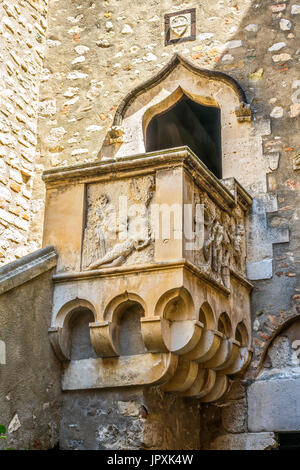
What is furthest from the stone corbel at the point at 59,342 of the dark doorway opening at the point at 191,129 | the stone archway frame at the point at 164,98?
the dark doorway opening at the point at 191,129

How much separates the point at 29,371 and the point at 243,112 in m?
3.41

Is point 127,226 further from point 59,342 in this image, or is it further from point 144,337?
point 59,342

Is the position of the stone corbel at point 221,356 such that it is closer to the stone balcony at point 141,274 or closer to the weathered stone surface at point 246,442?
the stone balcony at point 141,274

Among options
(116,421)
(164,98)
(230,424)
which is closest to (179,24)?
(164,98)

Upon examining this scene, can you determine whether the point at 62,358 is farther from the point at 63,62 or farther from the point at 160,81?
the point at 63,62

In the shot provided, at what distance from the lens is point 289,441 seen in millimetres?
6488

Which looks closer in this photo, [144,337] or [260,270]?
[144,337]

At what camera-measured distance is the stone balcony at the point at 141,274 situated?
5.03m

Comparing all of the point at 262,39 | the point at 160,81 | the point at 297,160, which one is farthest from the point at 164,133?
the point at 297,160

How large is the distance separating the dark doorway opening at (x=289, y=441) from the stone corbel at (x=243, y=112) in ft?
9.60

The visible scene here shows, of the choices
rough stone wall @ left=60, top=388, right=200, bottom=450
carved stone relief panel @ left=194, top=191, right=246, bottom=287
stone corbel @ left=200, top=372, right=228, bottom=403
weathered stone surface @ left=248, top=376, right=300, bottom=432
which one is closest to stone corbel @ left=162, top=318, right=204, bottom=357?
rough stone wall @ left=60, top=388, right=200, bottom=450

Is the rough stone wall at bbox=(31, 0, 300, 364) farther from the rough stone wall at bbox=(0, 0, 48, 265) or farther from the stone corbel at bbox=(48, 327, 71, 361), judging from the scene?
the stone corbel at bbox=(48, 327, 71, 361)

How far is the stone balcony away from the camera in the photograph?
5031 millimetres

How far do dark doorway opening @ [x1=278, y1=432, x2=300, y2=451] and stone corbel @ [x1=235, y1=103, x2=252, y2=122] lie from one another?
2.93 meters
